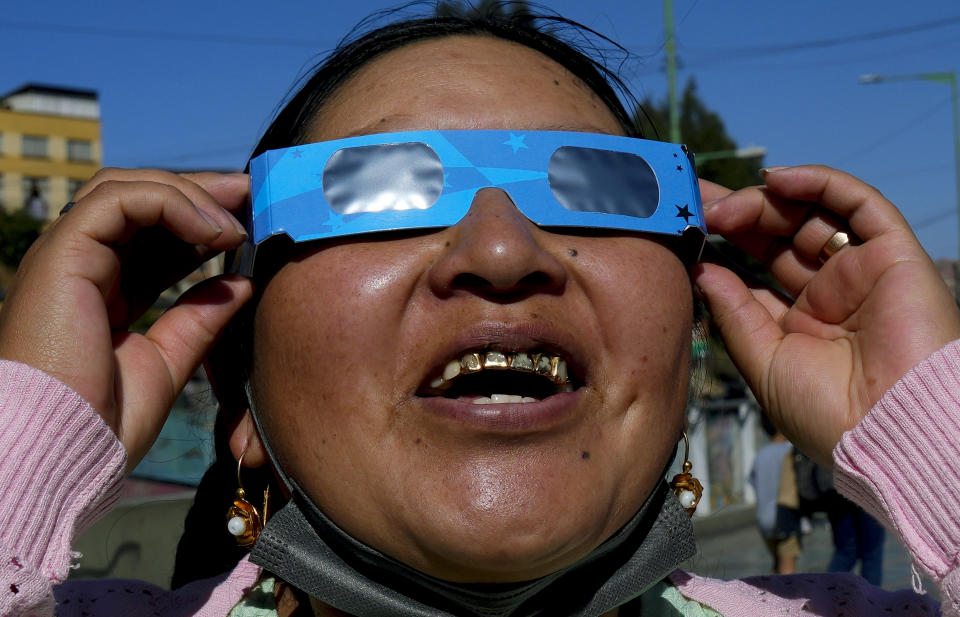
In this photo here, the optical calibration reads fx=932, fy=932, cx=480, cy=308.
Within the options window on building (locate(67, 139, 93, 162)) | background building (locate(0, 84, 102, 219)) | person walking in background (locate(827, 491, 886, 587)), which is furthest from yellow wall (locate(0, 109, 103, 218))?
person walking in background (locate(827, 491, 886, 587))

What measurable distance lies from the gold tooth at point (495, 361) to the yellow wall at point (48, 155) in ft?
178

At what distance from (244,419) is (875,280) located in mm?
1505

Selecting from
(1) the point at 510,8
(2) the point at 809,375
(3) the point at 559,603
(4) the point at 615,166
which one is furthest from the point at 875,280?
(1) the point at 510,8

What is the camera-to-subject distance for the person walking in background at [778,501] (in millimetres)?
7758

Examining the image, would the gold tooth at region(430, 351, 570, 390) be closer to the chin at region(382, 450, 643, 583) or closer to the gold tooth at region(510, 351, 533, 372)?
the gold tooth at region(510, 351, 533, 372)

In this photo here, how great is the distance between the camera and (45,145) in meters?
53.2

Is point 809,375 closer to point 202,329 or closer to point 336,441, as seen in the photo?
point 336,441

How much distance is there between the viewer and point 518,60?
2.18 meters

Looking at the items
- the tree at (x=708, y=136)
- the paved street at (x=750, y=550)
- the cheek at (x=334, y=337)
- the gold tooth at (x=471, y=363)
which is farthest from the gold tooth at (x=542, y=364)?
the tree at (x=708, y=136)

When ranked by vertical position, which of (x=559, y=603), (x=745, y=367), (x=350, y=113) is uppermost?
(x=350, y=113)

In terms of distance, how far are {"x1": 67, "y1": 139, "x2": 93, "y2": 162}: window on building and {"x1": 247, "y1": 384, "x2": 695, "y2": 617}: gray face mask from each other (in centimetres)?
5771

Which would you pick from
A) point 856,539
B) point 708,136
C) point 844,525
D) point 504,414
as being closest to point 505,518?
point 504,414

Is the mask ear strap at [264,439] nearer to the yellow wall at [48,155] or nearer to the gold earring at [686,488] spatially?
the gold earring at [686,488]

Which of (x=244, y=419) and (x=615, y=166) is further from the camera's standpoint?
(x=244, y=419)
